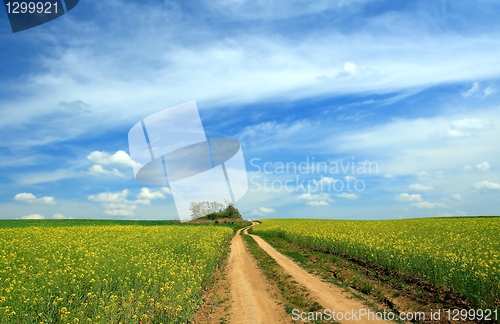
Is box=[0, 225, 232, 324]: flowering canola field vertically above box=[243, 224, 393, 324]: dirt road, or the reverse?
box=[0, 225, 232, 324]: flowering canola field

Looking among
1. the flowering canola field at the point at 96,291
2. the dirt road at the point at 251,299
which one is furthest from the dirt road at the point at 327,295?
the flowering canola field at the point at 96,291

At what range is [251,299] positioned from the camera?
13.3 meters

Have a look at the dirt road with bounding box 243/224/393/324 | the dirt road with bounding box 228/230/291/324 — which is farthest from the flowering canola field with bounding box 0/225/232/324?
the dirt road with bounding box 243/224/393/324

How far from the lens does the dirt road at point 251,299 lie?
434 inches

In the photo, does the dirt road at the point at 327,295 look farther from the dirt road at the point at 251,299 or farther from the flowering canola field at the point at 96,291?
the flowering canola field at the point at 96,291

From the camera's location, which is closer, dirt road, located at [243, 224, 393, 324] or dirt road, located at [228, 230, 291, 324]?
dirt road, located at [228, 230, 291, 324]

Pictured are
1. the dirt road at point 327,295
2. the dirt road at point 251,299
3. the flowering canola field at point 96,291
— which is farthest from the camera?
the dirt road at point 327,295

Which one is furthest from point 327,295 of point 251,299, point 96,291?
point 96,291

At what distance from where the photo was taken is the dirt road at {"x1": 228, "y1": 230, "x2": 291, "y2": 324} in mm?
11016

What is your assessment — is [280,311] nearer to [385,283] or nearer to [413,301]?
[413,301]

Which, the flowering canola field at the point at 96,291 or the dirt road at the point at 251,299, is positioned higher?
the flowering canola field at the point at 96,291

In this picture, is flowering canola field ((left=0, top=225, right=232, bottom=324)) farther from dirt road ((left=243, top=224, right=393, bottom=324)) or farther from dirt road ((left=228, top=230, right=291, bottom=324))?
dirt road ((left=243, top=224, right=393, bottom=324))

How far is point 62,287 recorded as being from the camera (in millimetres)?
10469

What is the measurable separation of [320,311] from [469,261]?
271 inches
